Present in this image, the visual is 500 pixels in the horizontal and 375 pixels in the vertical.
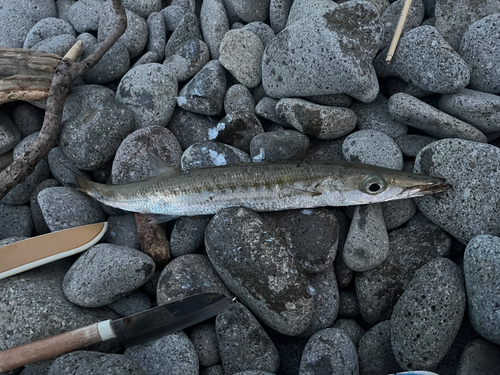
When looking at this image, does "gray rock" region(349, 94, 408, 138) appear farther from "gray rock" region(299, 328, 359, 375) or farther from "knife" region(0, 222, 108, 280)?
"knife" region(0, 222, 108, 280)

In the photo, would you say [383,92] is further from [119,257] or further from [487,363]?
[119,257]

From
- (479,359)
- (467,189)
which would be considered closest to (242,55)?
(467,189)

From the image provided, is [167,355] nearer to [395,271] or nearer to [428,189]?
[395,271]

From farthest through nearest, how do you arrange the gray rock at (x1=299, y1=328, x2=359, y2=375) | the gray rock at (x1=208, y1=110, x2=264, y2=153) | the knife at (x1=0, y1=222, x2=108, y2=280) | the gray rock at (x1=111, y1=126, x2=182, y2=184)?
1. the gray rock at (x1=208, y1=110, x2=264, y2=153)
2. the gray rock at (x1=111, y1=126, x2=182, y2=184)
3. the knife at (x1=0, y1=222, x2=108, y2=280)
4. the gray rock at (x1=299, y1=328, x2=359, y2=375)

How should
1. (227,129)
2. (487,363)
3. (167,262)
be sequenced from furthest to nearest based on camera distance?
(227,129)
(167,262)
(487,363)

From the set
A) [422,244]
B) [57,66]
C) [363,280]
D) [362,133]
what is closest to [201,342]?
[363,280]

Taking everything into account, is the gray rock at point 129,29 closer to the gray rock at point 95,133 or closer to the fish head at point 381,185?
the gray rock at point 95,133

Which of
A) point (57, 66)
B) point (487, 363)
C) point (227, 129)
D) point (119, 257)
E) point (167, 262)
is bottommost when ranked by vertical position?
point (487, 363)

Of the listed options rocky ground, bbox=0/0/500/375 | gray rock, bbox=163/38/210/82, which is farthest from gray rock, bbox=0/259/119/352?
gray rock, bbox=163/38/210/82
